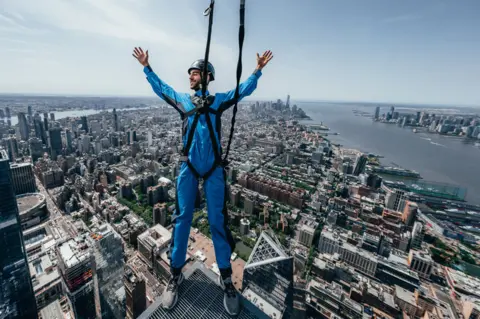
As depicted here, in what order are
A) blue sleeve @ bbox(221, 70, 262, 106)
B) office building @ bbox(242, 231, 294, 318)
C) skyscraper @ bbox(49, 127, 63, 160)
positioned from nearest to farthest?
blue sleeve @ bbox(221, 70, 262, 106) < office building @ bbox(242, 231, 294, 318) < skyscraper @ bbox(49, 127, 63, 160)

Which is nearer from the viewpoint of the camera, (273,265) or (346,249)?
(273,265)

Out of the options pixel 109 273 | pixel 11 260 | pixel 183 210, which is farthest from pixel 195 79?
pixel 109 273

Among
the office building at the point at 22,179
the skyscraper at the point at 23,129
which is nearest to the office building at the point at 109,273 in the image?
the office building at the point at 22,179

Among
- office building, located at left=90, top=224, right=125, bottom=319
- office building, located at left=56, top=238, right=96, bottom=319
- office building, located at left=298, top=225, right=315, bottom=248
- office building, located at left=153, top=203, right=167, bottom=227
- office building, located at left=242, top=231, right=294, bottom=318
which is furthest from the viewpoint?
office building, located at left=153, top=203, right=167, bottom=227

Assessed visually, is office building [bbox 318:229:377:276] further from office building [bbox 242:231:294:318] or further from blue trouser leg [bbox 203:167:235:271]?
blue trouser leg [bbox 203:167:235:271]

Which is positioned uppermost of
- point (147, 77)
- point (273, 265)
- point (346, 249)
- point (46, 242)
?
point (147, 77)

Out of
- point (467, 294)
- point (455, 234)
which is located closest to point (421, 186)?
point (455, 234)

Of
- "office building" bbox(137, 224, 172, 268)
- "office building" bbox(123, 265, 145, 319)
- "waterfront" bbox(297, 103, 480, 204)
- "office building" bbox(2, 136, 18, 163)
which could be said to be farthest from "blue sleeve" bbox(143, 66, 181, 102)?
"office building" bbox(2, 136, 18, 163)

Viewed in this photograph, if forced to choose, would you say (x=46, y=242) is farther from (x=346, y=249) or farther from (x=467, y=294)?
(x=467, y=294)
